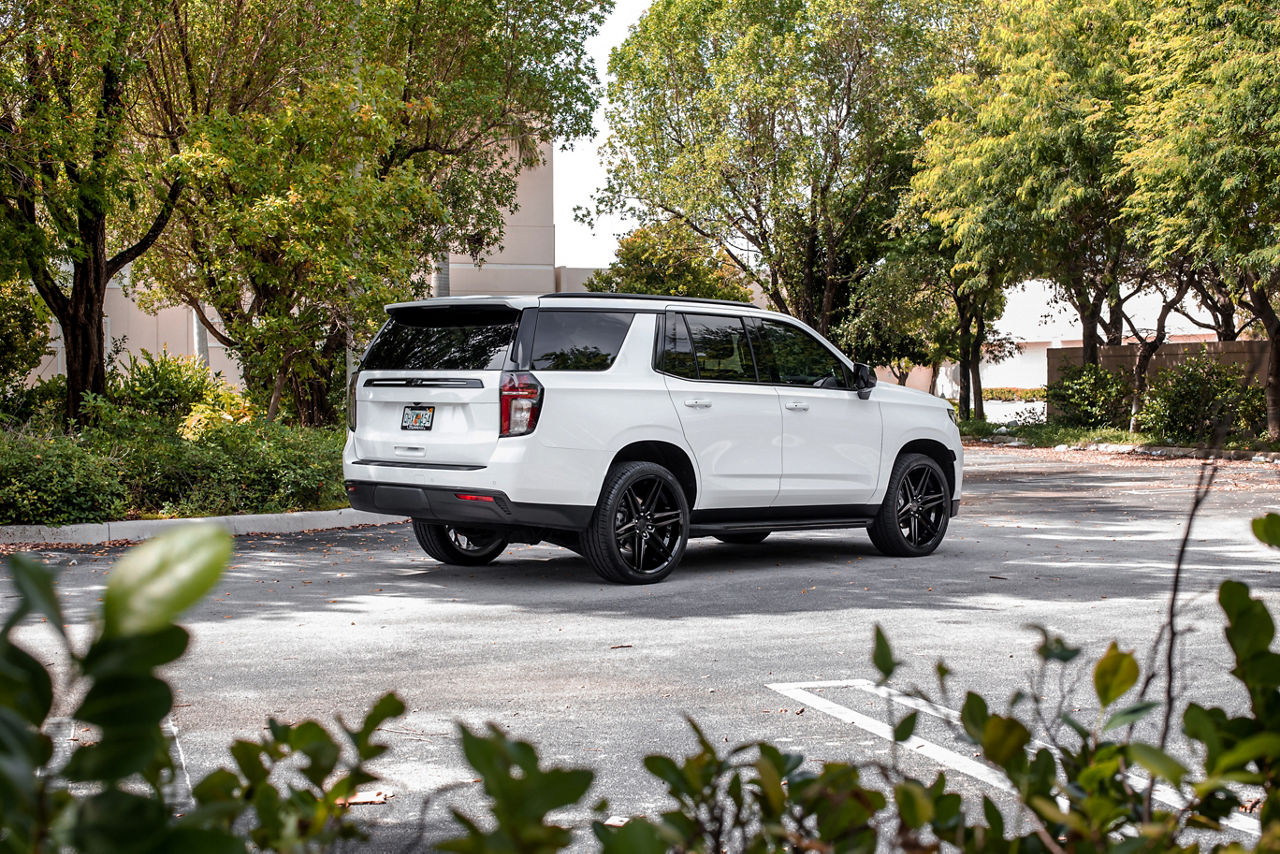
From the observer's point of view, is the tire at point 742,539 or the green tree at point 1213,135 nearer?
the tire at point 742,539

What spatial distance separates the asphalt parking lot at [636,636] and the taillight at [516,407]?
45.8 inches

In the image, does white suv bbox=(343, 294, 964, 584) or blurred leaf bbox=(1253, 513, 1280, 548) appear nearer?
blurred leaf bbox=(1253, 513, 1280, 548)

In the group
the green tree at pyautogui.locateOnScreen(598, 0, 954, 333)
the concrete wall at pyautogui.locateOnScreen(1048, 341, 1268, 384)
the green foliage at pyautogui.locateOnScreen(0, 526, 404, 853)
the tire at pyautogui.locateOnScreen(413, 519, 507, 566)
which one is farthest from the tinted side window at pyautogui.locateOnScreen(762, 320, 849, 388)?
the green tree at pyautogui.locateOnScreen(598, 0, 954, 333)

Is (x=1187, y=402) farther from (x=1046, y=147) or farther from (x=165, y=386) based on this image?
(x=165, y=386)

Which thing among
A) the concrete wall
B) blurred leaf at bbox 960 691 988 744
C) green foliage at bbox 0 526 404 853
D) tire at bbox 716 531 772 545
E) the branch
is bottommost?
tire at bbox 716 531 772 545

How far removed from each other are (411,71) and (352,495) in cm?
1469

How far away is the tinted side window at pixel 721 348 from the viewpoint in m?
9.68

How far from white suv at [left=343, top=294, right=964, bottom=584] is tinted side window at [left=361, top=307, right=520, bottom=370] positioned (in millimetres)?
12

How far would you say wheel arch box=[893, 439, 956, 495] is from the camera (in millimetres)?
11023

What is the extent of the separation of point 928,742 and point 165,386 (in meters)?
17.3

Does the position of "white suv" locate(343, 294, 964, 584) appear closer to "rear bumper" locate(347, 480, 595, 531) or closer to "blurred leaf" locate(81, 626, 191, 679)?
"rear bumper" locate(347, 480, 595, 531)

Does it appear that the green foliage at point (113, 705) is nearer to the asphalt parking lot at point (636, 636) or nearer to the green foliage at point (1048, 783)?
the green foliage at point (1048, 783)

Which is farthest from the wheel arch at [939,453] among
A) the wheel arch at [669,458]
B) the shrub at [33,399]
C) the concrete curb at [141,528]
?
the shrub at [33,399]

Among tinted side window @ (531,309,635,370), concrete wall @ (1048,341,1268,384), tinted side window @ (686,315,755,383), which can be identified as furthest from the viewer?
concrete wall @ (1048,341,1268,384)
